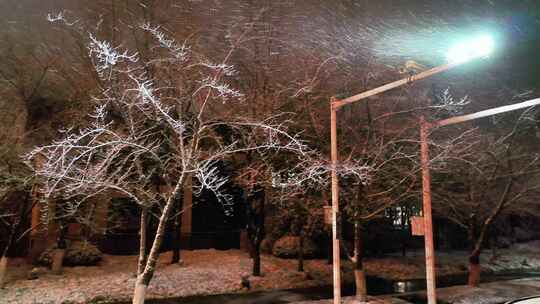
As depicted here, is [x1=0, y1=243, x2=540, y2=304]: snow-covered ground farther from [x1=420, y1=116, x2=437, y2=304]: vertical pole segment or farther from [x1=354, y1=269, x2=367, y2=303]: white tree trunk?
[x1=420, y1=116, x2=437, y2=304]: vertical pole segment

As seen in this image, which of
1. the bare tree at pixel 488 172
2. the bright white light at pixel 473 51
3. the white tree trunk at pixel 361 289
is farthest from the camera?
the bare tree at pixel 488 172

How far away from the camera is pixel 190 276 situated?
56.0 feet

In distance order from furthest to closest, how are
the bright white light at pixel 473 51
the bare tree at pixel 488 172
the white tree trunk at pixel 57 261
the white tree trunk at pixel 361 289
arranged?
the bare tree at pixel 488 172, the white tree trunk at pixel 57 261, the white tree trunk at pixel 361 289, the bright white light at pixel 473 51

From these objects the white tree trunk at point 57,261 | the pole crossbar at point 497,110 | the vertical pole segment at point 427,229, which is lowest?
the white tree trunk at point 57,261

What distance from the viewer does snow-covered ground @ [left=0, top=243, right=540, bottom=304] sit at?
13875mm

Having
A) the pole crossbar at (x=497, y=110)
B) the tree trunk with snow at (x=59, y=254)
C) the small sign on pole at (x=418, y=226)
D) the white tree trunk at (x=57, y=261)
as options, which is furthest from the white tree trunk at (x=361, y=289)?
the white tree trunk at (x=57, y=261)

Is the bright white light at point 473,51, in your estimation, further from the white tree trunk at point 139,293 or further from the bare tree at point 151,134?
the white tree trunk at point 139,293

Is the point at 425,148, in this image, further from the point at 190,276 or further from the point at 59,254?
the point at 59,254

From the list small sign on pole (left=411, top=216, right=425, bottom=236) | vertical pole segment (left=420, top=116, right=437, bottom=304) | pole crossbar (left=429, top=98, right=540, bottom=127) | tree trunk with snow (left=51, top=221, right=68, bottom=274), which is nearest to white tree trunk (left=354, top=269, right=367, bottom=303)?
vertical pole segment (left=420, top=116, right=437, bottom=304)

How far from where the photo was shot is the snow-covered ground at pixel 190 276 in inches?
546

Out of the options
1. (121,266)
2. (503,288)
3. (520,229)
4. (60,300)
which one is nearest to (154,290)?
(60,300)

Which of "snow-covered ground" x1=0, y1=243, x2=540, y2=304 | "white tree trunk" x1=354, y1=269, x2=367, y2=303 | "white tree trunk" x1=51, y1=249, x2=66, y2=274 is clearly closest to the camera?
"white tree trunk" x1=354, y1=269, x2=367, y2=303

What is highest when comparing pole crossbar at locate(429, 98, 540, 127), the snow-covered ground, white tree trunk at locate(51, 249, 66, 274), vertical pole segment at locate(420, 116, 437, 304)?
pole crossbar at locate(429, 98, 540, 127)

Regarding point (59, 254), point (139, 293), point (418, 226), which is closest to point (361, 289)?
point (418, 226)
